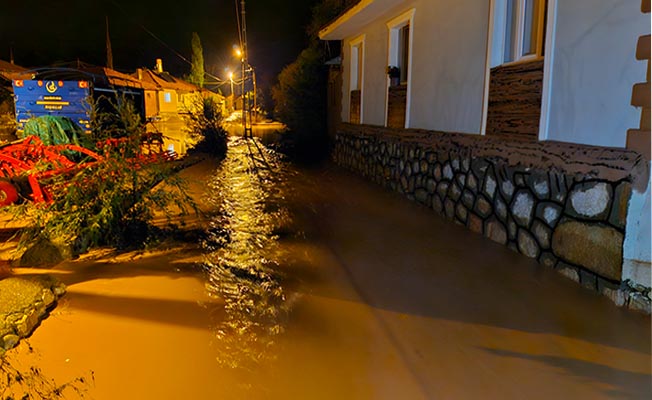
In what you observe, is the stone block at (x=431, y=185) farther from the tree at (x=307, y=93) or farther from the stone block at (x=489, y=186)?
the tree at (x=307, y=93)

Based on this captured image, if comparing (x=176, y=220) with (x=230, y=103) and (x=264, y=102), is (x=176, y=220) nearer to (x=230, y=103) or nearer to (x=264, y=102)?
(x=264, y=102)

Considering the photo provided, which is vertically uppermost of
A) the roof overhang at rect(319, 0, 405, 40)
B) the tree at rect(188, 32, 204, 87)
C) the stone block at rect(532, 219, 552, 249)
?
the tree at rect(188, 32, 204, 87)

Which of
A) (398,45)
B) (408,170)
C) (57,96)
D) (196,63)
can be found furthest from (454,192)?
(196,63)

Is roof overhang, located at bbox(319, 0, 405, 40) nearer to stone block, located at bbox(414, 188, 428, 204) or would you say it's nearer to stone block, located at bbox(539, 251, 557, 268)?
stone block, located at bbox(414, 188, 428, 204)

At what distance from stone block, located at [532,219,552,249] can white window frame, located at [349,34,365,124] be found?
26.5ft

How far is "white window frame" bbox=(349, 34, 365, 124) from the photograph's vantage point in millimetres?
12656

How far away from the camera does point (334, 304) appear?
166 inches

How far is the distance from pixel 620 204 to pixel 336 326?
8.71 ft

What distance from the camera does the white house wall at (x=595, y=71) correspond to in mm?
4066

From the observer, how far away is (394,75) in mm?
10242

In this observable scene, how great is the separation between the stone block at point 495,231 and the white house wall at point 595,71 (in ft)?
4.38

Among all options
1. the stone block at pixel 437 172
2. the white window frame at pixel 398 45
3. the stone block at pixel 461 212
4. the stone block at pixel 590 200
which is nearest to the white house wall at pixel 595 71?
the stone block at pixel 590 200

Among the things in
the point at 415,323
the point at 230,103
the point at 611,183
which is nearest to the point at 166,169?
the point at 415,323

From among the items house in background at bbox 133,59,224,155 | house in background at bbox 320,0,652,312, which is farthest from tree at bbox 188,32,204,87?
house in background at bbox 320,0,652,312
